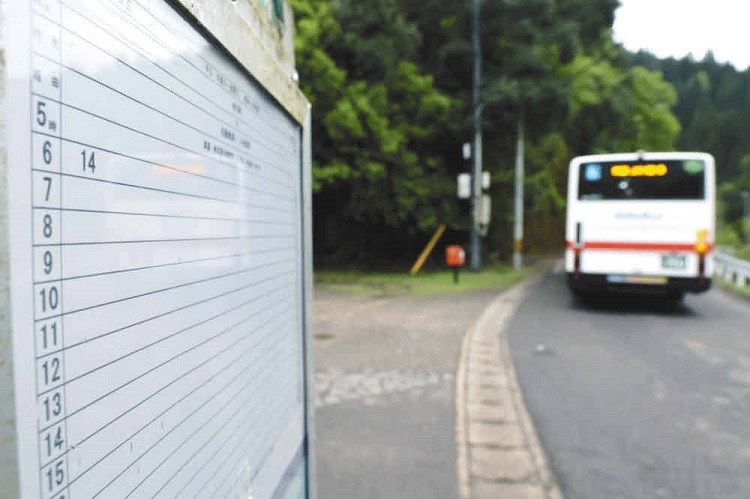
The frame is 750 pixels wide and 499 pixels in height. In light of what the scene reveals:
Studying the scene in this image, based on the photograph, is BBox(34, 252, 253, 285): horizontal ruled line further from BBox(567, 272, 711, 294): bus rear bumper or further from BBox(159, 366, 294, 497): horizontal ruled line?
BBox(567, 272, 711, 294): bus rear bumper

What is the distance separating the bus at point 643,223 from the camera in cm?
980

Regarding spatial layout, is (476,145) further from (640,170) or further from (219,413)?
(219,413)

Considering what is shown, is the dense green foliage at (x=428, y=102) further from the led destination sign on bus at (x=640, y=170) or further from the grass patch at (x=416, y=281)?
the led destination sign on bus at (x=640, y=170)

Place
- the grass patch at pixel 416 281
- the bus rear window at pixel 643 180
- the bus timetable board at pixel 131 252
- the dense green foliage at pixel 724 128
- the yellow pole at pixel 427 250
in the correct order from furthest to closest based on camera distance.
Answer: the dense green foliage at pixel 724 128 < the yellow pole at pixel 427 250 < the grass patch at pixel 416 281 < the bus rear window at pixel 643 180 < the bus timetable board at pixel 131 252

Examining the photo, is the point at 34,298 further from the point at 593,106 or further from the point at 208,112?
the point at 593,106

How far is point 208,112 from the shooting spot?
933mm

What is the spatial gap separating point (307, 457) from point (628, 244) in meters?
9.67

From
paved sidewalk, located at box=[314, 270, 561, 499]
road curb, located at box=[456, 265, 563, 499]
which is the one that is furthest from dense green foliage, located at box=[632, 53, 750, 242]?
road curb, located at box=[456, 265, 563, 499]

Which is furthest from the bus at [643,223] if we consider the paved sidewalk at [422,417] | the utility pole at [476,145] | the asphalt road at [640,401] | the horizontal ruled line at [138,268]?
the horizontal ruled line at [138,268]

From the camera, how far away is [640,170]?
1019 centimetres

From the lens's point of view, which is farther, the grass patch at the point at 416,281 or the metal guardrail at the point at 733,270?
the metal guardrail at the point at 733,270

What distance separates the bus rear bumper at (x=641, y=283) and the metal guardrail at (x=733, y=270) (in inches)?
221

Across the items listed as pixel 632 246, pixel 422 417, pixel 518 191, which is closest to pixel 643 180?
pixel 632 246

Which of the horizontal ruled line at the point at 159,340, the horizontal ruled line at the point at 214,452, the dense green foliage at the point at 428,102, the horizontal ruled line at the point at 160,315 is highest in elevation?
the dense green foliage at the point at 428,102
